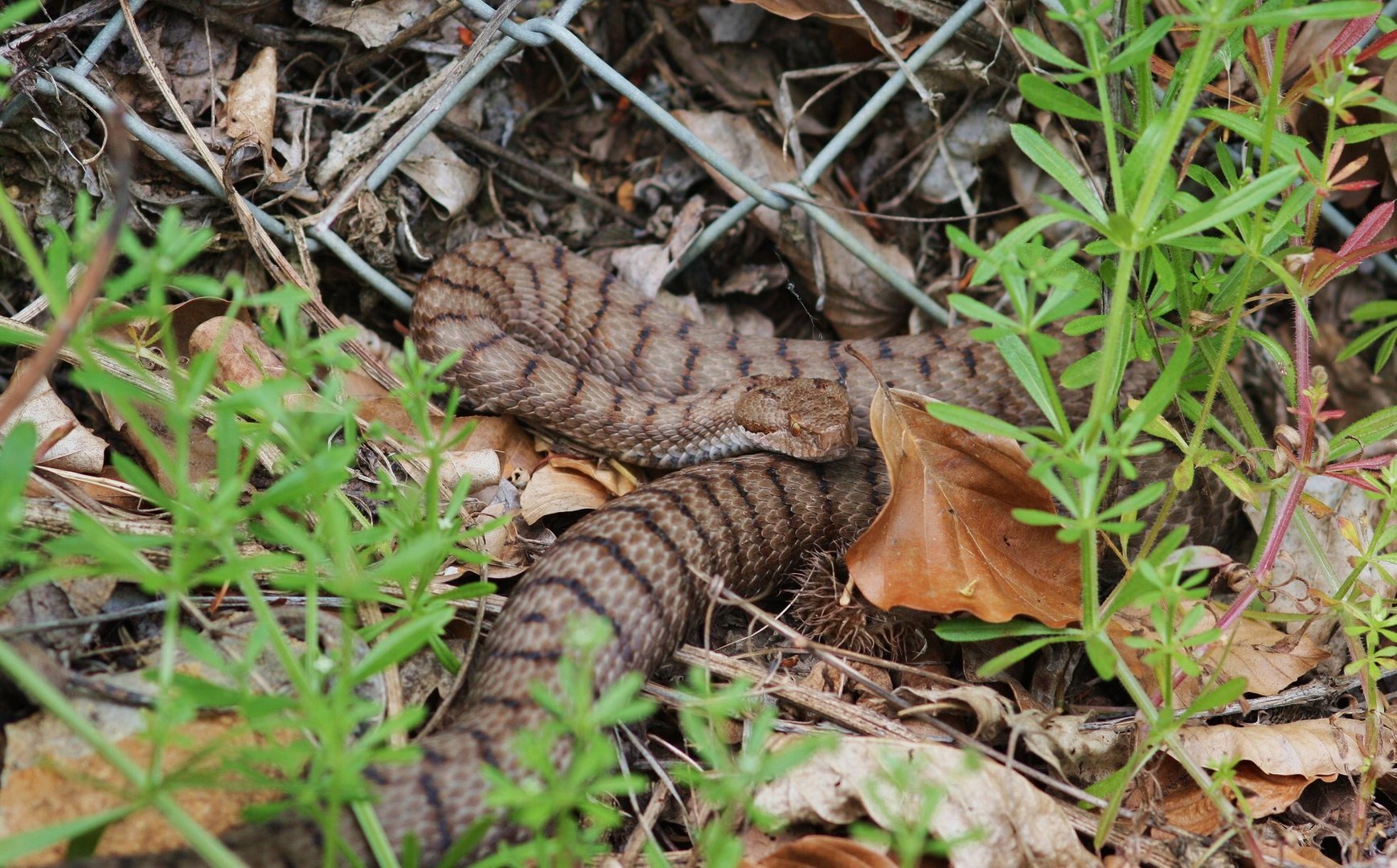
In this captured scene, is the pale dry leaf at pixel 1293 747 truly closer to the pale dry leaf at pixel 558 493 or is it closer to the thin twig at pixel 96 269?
the pale dry leaf at pixel 558 493

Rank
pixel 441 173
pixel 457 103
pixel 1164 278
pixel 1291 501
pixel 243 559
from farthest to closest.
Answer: pixel 441 173, pixel 457 103, pixel 1291 501, pixel 1164 278, pixel 243 559

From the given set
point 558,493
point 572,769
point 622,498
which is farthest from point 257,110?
point 572,769

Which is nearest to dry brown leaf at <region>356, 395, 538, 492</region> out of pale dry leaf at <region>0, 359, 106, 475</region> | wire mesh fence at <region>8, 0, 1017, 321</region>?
wire mesh fence at <region>8, 0, 1017, 321</region>

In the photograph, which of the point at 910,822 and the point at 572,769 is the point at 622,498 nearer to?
the point at 910,822

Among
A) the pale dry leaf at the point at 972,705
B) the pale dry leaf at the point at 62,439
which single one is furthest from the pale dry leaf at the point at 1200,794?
the pale dry leaf at the point at 62,439

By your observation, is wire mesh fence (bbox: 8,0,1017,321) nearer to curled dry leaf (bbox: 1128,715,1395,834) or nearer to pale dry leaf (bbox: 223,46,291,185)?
pale dry leaf (bbox: 223,46,291,185)

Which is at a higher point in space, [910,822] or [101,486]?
[101,486]
